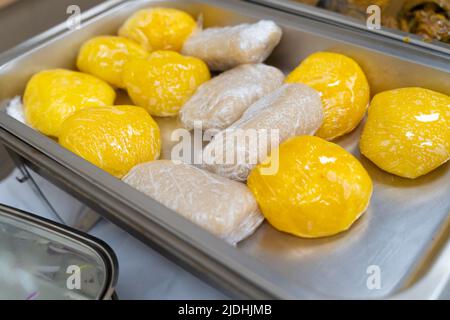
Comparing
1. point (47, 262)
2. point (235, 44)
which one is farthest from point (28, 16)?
point (47, 262)

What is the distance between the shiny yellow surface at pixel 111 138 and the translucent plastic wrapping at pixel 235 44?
0.38 m

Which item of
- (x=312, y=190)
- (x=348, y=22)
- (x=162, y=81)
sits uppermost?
(x=348, y=22)

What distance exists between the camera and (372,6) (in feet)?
4.51

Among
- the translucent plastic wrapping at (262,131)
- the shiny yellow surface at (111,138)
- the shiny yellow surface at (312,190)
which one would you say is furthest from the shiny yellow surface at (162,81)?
the shiny yellow surface at (312,190)

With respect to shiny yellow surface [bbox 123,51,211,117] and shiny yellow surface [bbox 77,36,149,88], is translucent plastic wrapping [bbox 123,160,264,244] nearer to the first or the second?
shiny yellow surface [bbox 123,51,211,117]

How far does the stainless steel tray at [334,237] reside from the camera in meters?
0.76

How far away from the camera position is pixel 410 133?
1.01m

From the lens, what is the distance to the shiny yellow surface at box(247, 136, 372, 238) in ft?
2.94

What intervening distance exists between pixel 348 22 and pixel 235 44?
36cm

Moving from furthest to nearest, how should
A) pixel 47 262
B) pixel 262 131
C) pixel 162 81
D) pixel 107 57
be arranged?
1. pixel 107 57
2. pixel 162 81
3. pixel 262 131
4. pixel 47 262

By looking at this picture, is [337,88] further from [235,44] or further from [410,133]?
[235,44]

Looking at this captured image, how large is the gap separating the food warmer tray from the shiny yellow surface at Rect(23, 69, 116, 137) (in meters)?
0.65

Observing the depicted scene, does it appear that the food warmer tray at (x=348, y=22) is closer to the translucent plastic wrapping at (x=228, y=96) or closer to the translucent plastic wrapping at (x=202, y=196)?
the translucent plastic wrapping at (x=228, y=96)
